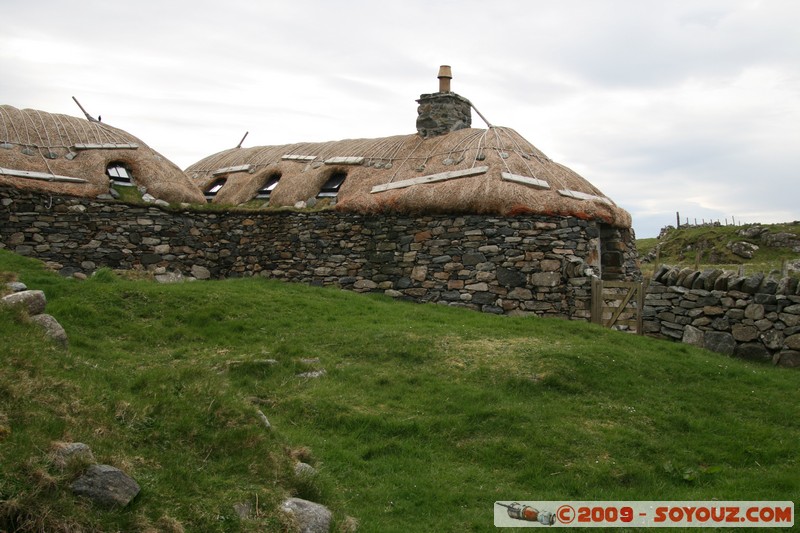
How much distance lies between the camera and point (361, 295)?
17688 millimetres

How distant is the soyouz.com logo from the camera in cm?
662

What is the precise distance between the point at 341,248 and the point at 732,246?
2502cm

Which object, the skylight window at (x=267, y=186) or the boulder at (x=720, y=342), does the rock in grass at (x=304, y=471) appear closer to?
the boulder at (x=720, y=342)

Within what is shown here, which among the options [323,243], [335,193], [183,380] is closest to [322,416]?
[183,380]

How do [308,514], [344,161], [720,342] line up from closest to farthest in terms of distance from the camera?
[308,514] < [720,342] < [344,161]

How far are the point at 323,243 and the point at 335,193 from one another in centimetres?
193

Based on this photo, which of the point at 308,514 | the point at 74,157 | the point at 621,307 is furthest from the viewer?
Answer: the point at 74,157

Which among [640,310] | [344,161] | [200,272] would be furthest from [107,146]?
[640,310]

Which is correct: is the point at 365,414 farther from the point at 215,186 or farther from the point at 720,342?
the point at 215,186

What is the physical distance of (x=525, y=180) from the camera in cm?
1772

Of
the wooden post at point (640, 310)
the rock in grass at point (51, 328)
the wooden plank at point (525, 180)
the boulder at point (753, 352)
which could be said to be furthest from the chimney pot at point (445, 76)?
the rock in grass at point (51, 328)

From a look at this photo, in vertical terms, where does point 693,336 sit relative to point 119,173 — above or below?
below

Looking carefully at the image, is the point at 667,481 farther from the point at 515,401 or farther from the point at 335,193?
the point at 335,193

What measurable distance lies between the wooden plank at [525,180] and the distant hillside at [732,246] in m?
16.7
